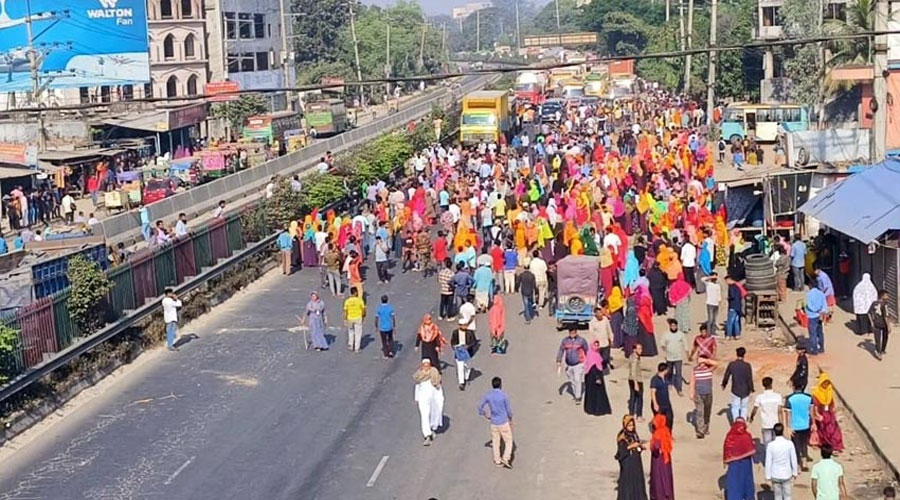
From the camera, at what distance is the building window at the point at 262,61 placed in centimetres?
9558

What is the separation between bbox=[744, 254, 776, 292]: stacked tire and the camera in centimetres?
2542

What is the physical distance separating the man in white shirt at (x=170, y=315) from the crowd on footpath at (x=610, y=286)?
2158 mm

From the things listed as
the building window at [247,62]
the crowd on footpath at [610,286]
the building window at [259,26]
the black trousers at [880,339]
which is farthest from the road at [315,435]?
the building window at [259,26]

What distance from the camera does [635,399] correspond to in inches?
748

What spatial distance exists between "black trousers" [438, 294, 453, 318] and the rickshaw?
2050 millimetres

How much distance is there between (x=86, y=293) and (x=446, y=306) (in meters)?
6.57

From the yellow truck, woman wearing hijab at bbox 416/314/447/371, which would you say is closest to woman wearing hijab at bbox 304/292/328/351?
woman wearing hijab at bbox 416/314/447/371

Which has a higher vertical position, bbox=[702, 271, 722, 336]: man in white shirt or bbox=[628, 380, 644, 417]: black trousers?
bbox=[702, 271, 722, 336]: man in white shirt

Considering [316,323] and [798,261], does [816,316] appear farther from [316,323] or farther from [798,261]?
[316,323]

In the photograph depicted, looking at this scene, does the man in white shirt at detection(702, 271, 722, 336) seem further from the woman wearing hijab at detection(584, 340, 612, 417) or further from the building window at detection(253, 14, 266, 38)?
the building window at detection(253, 14, 266, 38)

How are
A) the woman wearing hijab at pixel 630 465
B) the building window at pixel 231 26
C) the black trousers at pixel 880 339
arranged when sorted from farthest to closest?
the building window at pixel 231 26
the black trousers at pixel 880 339
the woman wearing hijab at pixel 630 465

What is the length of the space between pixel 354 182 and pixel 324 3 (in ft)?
327

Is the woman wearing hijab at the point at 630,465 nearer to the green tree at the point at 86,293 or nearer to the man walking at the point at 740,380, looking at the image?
the man walking at the point at 740,380

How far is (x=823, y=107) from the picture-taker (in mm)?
47312
